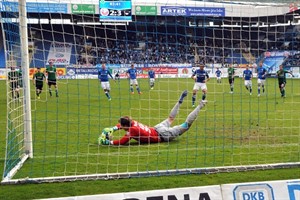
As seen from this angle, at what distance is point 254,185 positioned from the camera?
5.02 meters

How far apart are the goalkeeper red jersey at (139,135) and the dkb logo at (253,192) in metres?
3.96

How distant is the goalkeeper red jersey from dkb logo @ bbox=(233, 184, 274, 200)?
13.0 ft

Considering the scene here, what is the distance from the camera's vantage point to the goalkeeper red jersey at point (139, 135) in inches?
Answer: 342

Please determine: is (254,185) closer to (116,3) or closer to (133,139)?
(133,139)

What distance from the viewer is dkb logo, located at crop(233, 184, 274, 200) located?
4.96 metres

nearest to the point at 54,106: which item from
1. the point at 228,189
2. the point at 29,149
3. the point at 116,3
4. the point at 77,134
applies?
the point at 116,3

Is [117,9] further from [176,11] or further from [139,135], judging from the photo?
[139,135]

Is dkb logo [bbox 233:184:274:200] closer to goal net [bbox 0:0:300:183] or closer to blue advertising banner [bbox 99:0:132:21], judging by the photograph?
goal net [bbox 0:0:300:183]

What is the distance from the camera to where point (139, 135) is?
28.9 feet

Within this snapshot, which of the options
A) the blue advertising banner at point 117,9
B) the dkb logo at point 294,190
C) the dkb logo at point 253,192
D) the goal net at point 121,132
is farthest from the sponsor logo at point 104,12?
the dkb logo at point 294,190

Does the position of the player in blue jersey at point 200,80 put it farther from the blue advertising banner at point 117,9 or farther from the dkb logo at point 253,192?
the dkb logo at point 253,192

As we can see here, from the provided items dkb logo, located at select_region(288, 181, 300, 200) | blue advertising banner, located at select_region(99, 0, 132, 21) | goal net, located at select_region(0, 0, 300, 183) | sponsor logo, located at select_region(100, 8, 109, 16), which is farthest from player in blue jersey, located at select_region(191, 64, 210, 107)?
dkb logo, located at select_region(288, 181, 300, 200)

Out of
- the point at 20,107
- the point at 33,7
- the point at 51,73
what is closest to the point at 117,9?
the point at 33,7

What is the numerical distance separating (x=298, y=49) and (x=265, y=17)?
1.70 meters
